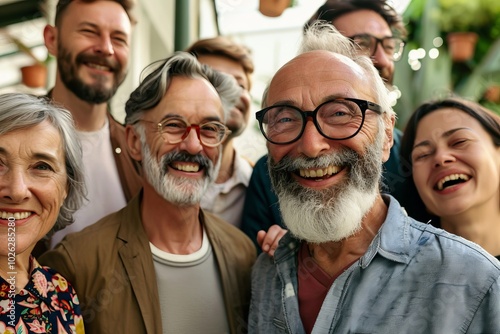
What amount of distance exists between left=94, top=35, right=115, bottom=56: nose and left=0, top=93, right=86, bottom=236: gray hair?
0.82m

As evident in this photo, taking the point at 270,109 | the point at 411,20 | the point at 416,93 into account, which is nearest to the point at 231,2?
the point at 270,109

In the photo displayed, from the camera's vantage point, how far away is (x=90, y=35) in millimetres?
2584

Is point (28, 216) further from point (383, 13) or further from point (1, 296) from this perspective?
point (383, 13)

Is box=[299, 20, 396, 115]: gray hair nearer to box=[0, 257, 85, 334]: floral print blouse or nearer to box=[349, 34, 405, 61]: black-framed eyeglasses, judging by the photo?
box=[349, 34, 405, 61]: black-framed eyeglasses

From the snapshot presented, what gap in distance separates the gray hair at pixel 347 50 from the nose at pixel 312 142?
239 millimetres

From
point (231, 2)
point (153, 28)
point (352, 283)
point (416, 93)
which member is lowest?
point (416, 93)

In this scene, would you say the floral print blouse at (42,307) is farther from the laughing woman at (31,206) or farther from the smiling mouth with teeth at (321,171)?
the smiling mouth with teeth at (321,171)

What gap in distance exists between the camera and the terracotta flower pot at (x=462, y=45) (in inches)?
210

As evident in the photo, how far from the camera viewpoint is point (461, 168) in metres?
2.01

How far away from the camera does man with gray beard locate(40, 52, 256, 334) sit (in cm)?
183

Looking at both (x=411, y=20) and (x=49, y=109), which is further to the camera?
(x=411, y=20)

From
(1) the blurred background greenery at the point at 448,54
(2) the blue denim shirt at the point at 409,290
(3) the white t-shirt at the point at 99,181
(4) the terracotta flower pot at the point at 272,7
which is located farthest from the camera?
(1) the blurred background greenery at the point at 448,54

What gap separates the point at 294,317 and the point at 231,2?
6.05 feet

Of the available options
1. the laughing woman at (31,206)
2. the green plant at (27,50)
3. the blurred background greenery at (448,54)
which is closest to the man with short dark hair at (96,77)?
the laughing woman at (31,206)
